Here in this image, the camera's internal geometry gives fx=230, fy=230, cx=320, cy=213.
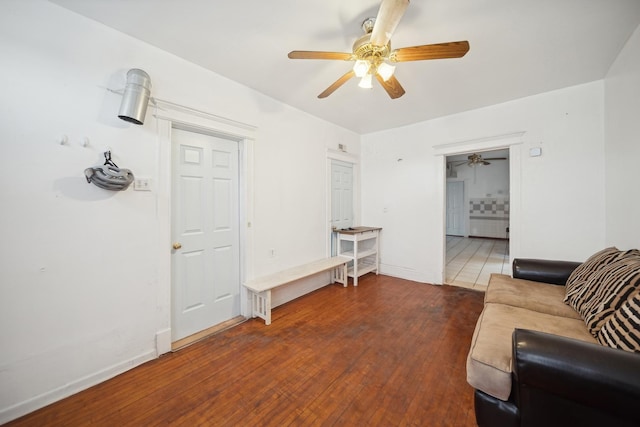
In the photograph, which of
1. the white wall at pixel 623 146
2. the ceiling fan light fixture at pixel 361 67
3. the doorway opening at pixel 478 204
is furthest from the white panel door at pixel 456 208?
the ceiling fan light fixture at pixel 361 67

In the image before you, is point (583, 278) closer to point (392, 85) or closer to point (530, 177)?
point (530, 177)

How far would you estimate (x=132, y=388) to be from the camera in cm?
164

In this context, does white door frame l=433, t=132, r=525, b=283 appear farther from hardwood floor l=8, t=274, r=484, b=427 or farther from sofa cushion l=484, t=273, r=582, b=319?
hardwood floor l=8, t=274, r=484, b=427

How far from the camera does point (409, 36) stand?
1.80 metres

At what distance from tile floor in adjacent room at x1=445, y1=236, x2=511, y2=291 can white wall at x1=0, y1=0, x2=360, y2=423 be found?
408cm

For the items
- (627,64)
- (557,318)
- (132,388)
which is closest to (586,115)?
(627,64)

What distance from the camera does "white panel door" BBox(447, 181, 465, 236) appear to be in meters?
8.23

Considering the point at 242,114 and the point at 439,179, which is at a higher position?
the point at 242,114

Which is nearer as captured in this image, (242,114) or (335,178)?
(242,114)

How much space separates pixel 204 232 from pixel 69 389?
54.7 inches

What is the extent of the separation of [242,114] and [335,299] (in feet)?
8.46

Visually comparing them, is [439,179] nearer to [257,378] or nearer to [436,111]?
[436,111]

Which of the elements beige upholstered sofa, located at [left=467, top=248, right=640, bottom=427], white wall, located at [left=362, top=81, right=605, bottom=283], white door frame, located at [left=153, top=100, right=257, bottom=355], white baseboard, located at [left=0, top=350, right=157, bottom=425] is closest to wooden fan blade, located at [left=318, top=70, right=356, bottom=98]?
white door frame, located at [left=153, top=100, right=257, bottom=355]

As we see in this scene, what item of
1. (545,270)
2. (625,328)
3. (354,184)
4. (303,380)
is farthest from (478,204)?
(303,380)
